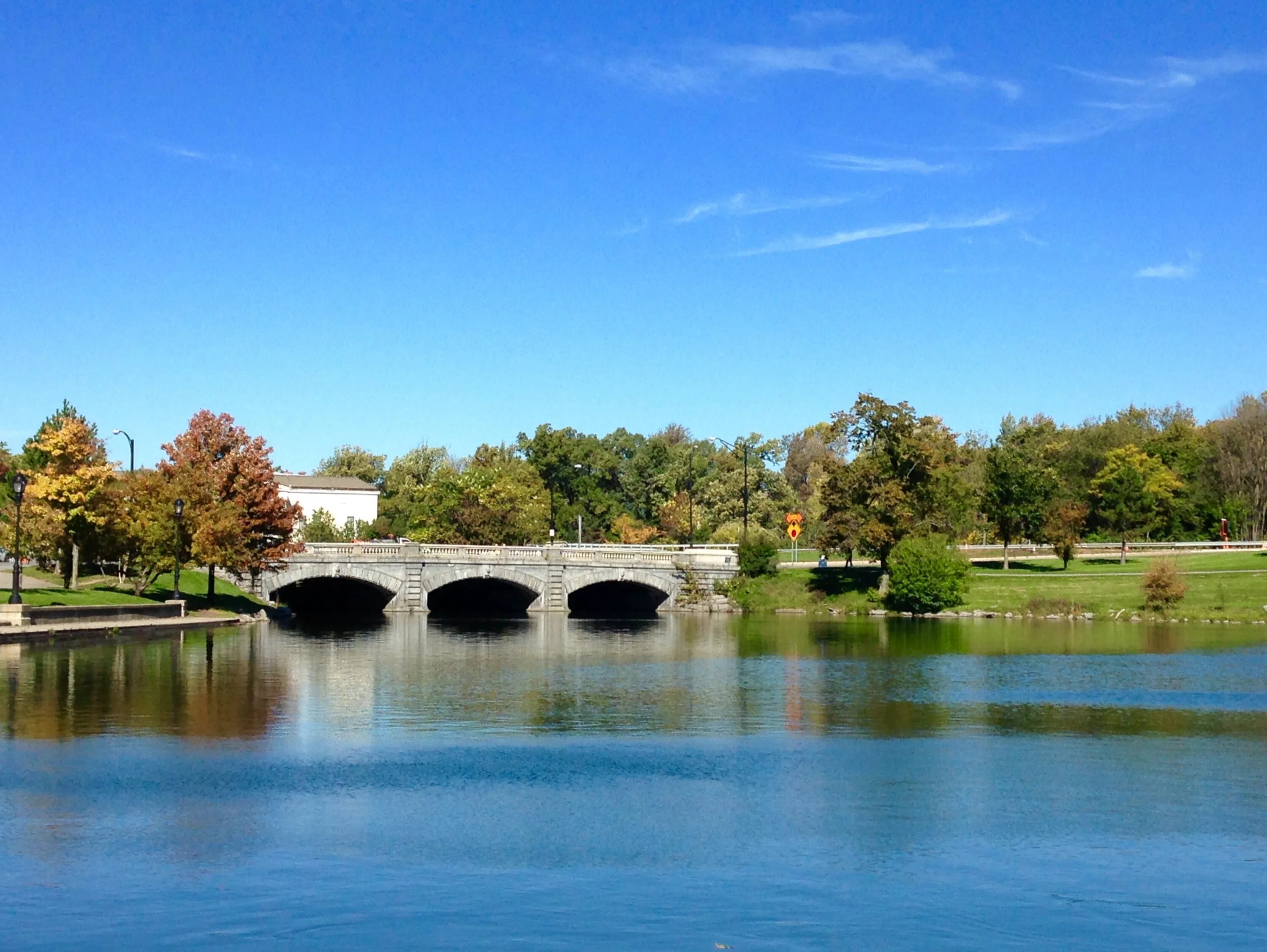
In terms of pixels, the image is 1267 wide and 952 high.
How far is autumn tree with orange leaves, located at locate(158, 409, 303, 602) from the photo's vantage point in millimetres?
67250

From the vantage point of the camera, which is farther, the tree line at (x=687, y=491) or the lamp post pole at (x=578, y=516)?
the lamp post pole at (x=578, y=516)

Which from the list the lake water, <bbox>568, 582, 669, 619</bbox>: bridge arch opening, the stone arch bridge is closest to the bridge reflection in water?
the lake water

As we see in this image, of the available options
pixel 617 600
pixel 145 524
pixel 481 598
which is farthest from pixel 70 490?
pixel 617 600

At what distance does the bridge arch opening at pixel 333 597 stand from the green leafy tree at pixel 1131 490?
5329 cm

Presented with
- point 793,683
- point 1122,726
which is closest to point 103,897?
Result: point 1122,726

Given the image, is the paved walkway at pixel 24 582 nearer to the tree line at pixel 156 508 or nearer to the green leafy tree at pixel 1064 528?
the tree line at pixel 156 508

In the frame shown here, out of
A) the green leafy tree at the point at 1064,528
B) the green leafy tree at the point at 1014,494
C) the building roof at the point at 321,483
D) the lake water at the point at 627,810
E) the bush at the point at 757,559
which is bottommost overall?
the lake water at the point at 627,810

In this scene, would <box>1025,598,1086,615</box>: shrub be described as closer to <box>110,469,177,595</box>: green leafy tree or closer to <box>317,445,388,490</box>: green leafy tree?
<box>110,469,177,595</box>: green leafy tree

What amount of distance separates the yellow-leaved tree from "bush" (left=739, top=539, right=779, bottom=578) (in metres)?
41.4

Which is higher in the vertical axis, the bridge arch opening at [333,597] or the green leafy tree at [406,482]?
the green leafy tree at [406,482]

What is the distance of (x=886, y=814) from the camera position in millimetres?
22000

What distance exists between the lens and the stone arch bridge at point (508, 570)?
83.6 meters

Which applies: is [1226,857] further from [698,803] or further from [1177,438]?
[1177,438]

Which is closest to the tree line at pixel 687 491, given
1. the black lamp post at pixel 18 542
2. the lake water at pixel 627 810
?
the black lamp post at pixel 18 542
